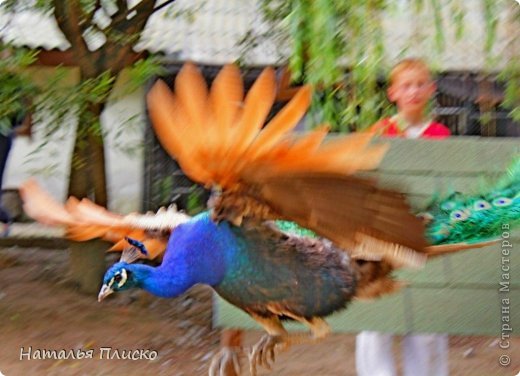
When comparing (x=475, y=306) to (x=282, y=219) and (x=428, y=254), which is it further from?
(x=282, y=219)

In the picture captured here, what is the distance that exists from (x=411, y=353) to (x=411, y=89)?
509mm

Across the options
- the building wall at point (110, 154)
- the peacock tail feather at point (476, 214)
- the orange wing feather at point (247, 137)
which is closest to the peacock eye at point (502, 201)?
the peacock tail feather at point (476, 214)

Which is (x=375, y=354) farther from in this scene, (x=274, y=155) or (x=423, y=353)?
(x=274, y=155)

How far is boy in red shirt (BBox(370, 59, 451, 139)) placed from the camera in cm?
133

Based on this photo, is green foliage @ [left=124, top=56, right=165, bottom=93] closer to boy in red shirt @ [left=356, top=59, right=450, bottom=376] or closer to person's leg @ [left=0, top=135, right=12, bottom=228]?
person's leg @ [left=0, top=135, right=12, bottom=228]

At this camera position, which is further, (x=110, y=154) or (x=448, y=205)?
(x=110, y=154)

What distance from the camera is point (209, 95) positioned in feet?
3.26

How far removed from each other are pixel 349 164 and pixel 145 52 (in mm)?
812

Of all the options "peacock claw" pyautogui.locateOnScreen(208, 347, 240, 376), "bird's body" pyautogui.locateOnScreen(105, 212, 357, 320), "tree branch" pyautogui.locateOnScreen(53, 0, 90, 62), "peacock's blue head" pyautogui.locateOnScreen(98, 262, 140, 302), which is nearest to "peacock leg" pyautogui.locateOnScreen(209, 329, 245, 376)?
"peacock claw" pyautogui.locateOnScreen(208, 347, 240, 376)

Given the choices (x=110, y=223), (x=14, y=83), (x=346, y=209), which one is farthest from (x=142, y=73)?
(x=346, y=209)

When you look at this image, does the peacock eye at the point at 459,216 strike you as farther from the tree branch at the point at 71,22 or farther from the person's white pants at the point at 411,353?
the tree branch at the point at 71,22

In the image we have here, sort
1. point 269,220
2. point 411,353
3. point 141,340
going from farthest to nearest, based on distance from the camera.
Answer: point 141,340 → point 411,353 → point 269,220

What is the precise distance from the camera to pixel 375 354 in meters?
1.47

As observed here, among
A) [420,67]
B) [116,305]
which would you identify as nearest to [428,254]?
[420,67]
